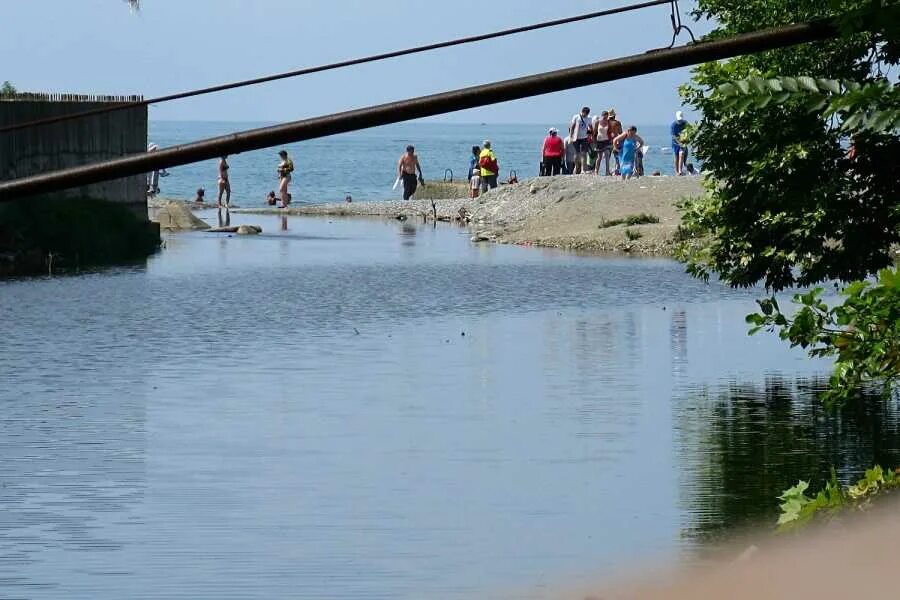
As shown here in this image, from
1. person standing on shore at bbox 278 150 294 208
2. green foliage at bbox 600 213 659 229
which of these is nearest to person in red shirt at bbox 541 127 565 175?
person standing on shore at bbox 278 150 294 208

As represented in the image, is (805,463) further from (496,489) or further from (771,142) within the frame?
(771,142)

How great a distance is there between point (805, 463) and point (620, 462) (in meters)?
1.26

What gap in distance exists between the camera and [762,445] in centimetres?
1433

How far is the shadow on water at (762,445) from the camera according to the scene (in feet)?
Result: 39.7

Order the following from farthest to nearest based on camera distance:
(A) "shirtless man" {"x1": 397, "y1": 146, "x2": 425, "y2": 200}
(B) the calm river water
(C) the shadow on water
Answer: (A) "shirtless man" {"x1": 397, "y1": 146, "x2": 425, "y2": 200}
(C) the shadow on water
(B) the calm river water

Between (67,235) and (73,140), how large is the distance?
212 cm

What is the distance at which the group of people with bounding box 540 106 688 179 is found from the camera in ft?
154

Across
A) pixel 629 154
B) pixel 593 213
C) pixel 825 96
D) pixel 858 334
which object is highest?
pixel 629 154

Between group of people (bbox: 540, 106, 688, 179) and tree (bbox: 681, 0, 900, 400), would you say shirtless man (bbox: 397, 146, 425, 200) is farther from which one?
tree (bbox: 681, 0, 900, 400)

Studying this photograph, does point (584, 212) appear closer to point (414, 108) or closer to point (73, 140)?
point (73, 140)

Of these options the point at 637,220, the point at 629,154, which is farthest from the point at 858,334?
the point at 629,154

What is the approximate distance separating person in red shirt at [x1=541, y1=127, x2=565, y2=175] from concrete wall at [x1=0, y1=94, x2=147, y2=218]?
14.3 metres

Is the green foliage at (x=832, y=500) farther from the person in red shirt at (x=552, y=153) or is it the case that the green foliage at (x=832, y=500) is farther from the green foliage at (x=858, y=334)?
the person in red shirt at (x=552, y=153)

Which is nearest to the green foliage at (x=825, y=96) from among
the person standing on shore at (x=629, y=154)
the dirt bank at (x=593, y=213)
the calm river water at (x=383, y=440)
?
the calm river water at (x=383, y=440)
